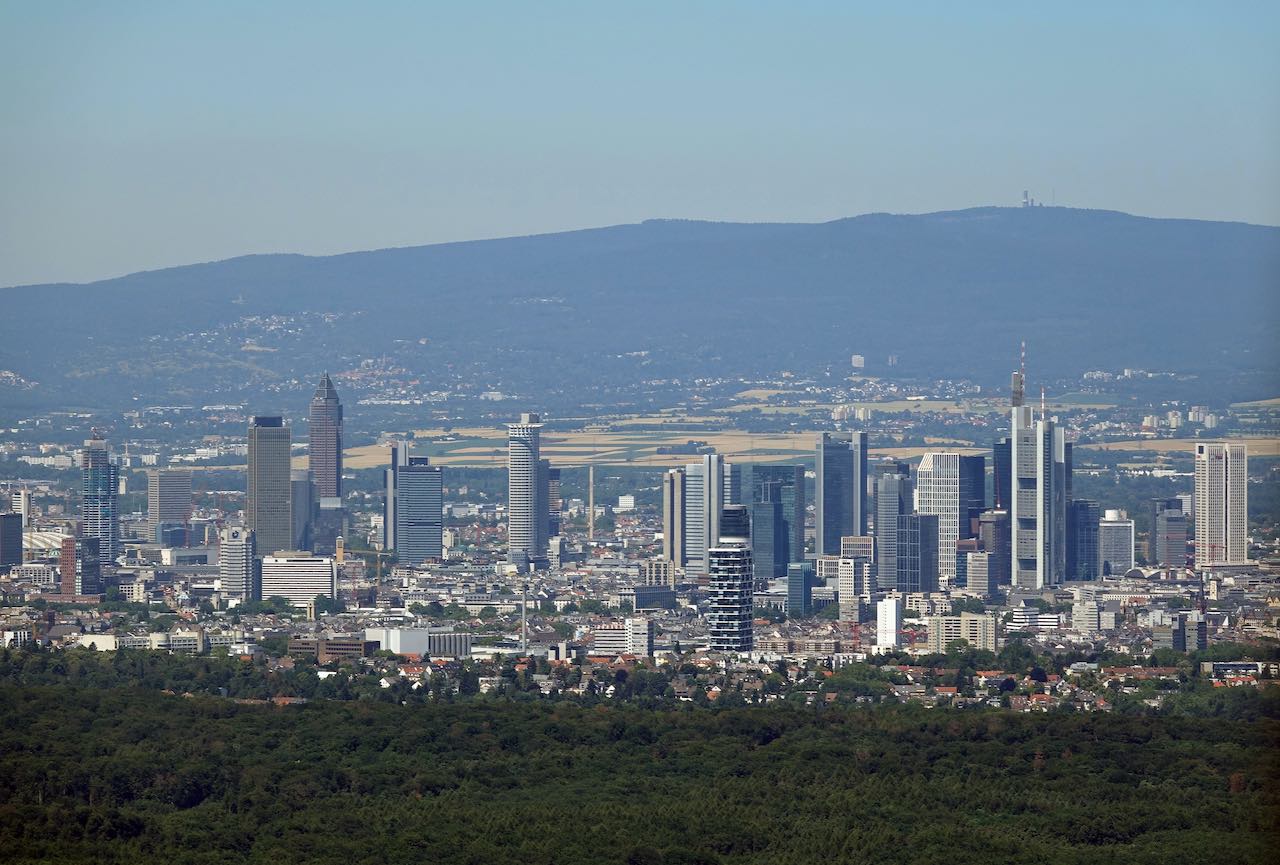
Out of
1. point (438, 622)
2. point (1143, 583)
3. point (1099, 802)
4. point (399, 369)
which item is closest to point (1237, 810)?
point (1099, 802)

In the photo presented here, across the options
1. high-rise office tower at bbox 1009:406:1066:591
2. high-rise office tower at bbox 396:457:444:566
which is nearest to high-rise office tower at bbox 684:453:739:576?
high-rise office tower at bbox 1009:406:1066:591

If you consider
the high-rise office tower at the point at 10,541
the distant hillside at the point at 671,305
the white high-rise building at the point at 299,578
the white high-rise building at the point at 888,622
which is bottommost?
the white high-rise building at the point at 888,622

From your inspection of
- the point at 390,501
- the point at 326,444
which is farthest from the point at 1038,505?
the point at 326,444

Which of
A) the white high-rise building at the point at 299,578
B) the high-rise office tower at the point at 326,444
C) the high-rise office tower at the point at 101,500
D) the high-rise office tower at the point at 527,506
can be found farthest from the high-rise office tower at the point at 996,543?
the high-rise office tower at the point at 326,444

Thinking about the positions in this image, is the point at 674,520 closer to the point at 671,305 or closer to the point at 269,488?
the point at 269,488

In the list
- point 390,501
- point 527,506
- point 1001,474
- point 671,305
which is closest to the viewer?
point 1001,474

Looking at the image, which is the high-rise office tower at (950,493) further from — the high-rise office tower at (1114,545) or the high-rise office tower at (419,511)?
the high-rise office tower at (419,511)
